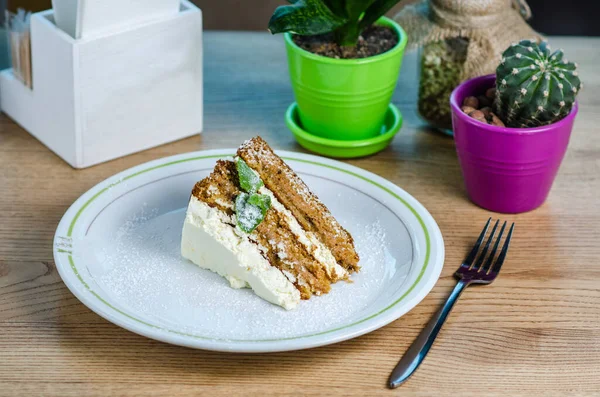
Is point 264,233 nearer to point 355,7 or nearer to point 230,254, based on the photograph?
point 230,254

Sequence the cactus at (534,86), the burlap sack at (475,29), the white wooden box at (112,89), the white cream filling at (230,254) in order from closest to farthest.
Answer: the white cream filling at (230,254) < the cactus at (534,86) < the white wooden box at (112,89) < the burlap sack at (475,29)

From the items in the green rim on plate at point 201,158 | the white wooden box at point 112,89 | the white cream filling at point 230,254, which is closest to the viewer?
the green rim on plate at point 201,158

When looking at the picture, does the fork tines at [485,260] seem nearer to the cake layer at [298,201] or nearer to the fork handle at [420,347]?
the fork handle at [420,347]

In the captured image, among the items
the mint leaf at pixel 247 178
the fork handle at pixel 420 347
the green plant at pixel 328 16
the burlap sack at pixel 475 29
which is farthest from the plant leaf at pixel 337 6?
the fork handle at pixel 420 347

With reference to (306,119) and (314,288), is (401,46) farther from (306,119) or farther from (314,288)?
(314,288)

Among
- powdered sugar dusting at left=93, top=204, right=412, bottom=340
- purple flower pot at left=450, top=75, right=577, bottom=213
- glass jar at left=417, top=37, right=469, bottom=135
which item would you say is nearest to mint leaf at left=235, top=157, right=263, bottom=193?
powdered sugar dusting at left=93, top=204, right=412, bottom=340

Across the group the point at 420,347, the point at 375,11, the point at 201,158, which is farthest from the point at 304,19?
the point at 420,347

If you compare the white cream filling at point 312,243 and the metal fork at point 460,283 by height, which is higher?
the white cream filling at point 312,243

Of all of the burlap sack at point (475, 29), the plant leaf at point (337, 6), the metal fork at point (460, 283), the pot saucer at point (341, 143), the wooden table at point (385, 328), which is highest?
the plant leaf at point (337, 6)
